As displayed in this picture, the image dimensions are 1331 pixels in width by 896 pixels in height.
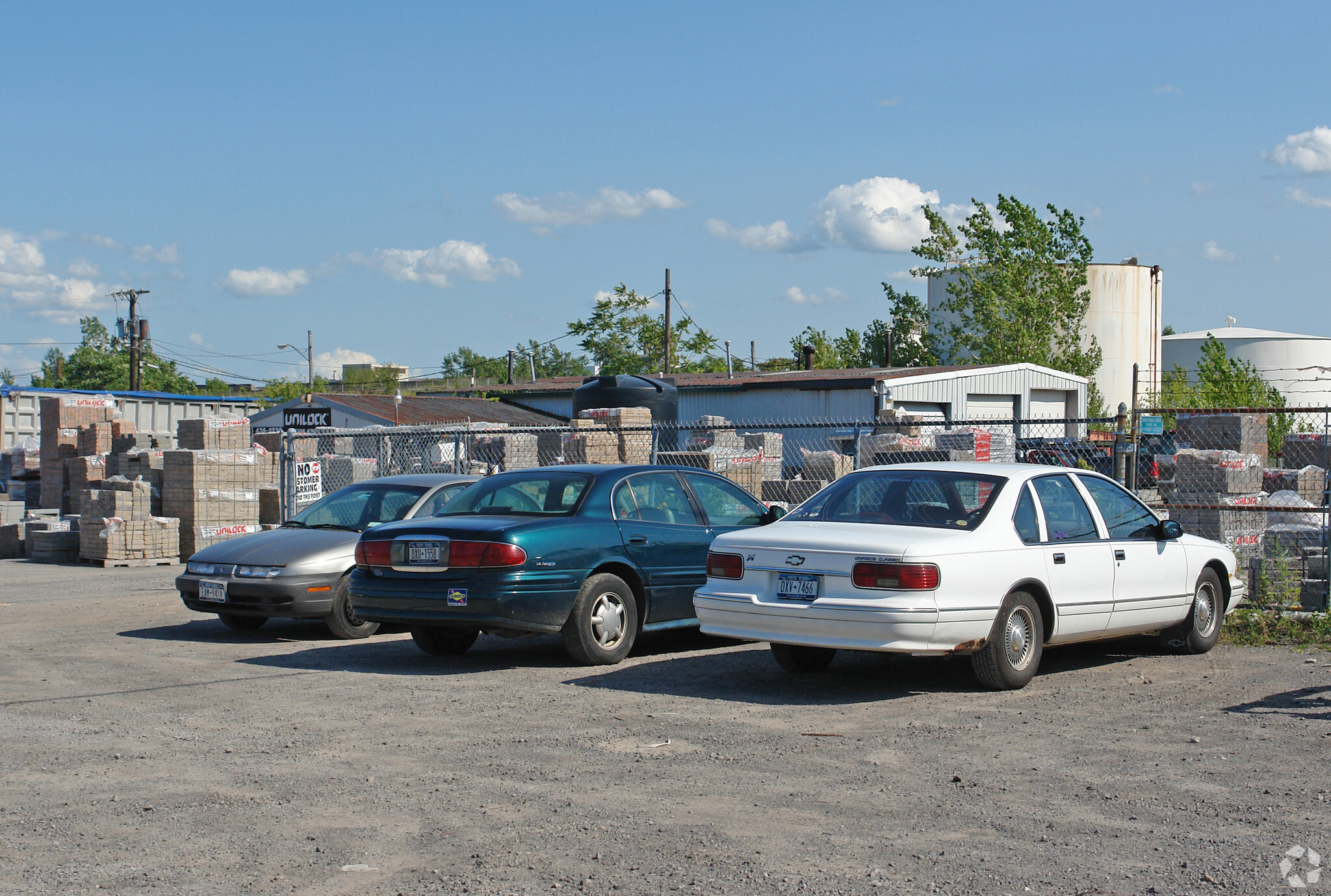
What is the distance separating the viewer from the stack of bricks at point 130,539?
769 inches

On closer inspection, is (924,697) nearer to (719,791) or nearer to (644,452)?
(719,791)

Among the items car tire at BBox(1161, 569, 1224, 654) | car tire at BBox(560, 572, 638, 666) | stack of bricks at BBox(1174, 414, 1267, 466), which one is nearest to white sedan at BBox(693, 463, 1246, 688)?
car tire at BBox(1161, 569, 1224, 654)

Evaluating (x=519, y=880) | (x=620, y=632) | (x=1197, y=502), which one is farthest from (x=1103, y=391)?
(x=519, y=880)

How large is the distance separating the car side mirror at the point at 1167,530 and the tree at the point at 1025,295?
45937 mm

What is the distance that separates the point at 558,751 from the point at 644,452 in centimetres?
1315

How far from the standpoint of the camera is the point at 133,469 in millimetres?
21906

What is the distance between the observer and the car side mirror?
906 centimetres

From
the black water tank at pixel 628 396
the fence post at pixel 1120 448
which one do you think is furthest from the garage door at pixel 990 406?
the fence post at pixel 1120 448

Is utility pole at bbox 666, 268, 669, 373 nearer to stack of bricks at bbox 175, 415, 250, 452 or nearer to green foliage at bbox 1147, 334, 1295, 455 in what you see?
green foliage at bbox 1147, 334, 1295, 455

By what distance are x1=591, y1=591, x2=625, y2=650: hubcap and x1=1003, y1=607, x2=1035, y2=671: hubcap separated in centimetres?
280

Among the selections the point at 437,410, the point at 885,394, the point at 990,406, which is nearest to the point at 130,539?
the point at 885,394

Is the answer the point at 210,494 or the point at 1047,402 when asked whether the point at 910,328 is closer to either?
the point at 1047,402

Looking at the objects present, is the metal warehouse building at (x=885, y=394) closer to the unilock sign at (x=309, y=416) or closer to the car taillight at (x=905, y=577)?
the unilock sign at (x=309, y=416)

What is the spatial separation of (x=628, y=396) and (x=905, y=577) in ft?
73.4
